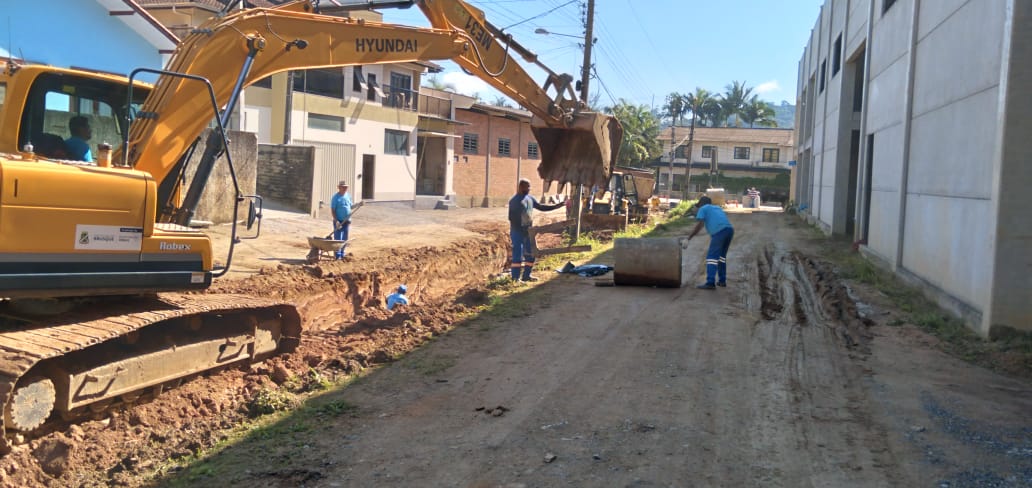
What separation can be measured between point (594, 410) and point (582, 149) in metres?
8.51

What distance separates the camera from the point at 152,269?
253 inches

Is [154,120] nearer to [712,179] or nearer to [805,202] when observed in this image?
[805,202]

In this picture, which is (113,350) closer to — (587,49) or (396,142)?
(587,49)

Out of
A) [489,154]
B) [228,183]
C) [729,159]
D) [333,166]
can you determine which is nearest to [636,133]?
[729,159]

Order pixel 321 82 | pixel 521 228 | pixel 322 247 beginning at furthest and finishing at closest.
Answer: pixel 321 82
pixel 322 247
pixel 521 228

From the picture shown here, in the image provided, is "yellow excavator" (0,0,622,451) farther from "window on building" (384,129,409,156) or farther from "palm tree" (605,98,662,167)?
"palm tree" (605,98,662,167)

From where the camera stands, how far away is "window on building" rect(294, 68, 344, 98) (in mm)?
27670

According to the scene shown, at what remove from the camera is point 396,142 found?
33406 millimetres

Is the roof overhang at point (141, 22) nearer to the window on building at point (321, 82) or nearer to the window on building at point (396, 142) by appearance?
the window on building at point (321, 82)

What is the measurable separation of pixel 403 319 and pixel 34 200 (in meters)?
5.29

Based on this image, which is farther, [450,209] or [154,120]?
[450,209]

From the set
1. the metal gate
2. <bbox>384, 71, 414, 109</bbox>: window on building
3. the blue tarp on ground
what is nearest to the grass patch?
the blue tarp on ground

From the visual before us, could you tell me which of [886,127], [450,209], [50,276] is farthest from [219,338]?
[450,209]

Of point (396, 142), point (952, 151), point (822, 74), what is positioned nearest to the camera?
point (952, 151)
